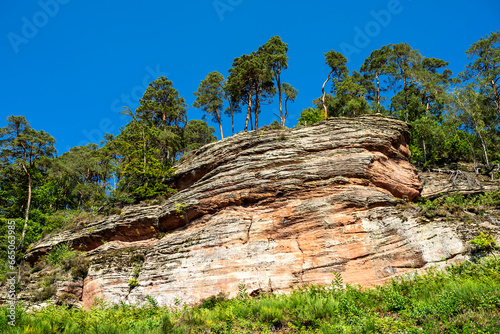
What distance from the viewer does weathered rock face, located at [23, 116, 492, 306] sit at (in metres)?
12.5

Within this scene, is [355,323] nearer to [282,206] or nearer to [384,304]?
[384,304]

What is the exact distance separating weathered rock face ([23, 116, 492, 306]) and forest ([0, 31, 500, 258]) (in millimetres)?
5821

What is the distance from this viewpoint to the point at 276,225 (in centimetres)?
1473

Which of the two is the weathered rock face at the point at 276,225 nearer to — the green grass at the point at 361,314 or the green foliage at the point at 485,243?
the green foliage at the point at 485,243

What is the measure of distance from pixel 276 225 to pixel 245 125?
57.8 feet

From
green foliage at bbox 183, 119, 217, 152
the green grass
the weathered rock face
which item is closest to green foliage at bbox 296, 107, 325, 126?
green foliage at bbox 183, 119, 217, 152

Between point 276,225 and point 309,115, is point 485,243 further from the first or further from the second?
point 309,115

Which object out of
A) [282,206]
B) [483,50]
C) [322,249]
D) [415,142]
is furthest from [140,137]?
[483,50]

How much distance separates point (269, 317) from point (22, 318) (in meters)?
6.52

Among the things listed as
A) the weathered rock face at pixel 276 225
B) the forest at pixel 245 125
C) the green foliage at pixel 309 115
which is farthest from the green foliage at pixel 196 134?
the weathered rock face at pixel 276 225

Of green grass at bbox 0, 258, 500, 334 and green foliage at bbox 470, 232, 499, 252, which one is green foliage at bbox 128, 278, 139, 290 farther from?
green foliage at bbox 470, 232, 499, 252

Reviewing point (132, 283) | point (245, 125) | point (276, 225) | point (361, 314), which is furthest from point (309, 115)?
point (361, 314)

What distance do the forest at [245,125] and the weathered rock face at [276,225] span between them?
5.82 m

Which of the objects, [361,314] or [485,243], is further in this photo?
[485,243]
